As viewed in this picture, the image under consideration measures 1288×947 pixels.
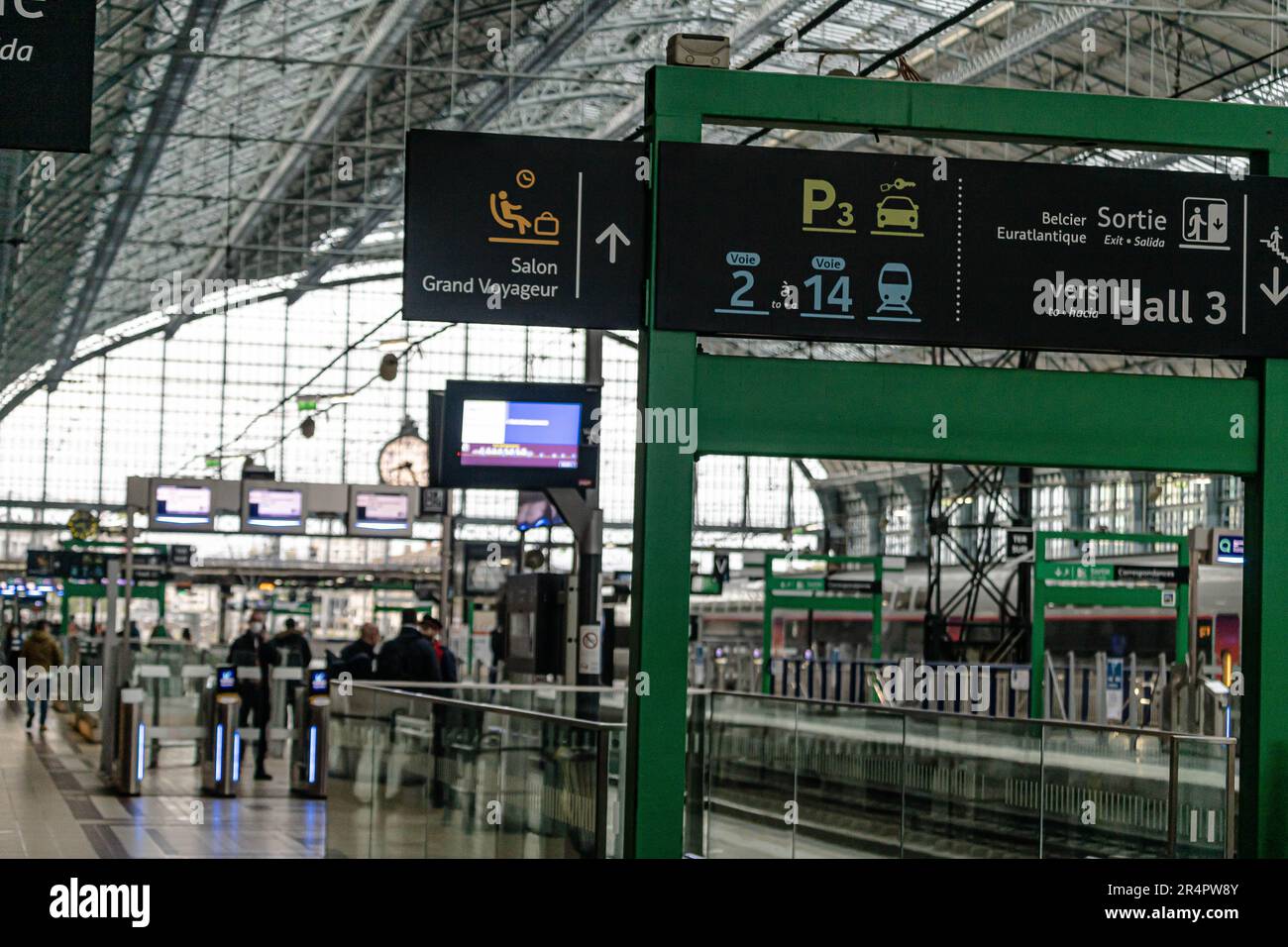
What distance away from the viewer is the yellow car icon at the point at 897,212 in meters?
6.73

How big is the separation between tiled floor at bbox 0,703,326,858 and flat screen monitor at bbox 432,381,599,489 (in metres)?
2.93

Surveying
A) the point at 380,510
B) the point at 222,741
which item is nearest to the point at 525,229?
the point at 222,741

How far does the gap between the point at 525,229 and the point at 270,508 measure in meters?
21.4

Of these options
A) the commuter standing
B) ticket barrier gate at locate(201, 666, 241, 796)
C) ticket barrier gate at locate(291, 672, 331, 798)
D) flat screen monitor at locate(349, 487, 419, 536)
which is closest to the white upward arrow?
ticket barrier gate at locate(291, 672, 331, 798)

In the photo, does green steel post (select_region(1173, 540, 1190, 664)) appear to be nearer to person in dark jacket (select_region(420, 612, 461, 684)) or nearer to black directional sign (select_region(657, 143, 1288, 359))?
person in dark jacket (select_region(420, 612, 461, 684))

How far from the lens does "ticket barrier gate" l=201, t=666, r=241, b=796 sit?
1467 centimetres

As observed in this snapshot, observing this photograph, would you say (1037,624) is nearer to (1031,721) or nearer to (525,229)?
(1031,721)

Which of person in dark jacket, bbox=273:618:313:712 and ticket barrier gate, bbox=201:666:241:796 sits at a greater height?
person in dark jacket, bbox=273:618:313:712

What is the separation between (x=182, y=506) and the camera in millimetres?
26031

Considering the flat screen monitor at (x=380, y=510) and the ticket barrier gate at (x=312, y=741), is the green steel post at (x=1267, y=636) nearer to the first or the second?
the ticket barrier gate at (x=312, y=741)

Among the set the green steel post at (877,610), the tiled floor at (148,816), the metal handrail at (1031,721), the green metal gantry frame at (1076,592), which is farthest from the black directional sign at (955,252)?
the green steel post at (877,610)

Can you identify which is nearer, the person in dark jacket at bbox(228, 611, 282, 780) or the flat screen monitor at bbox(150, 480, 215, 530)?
the person in dark jacket at bbox(228, 611, 282, 780)
